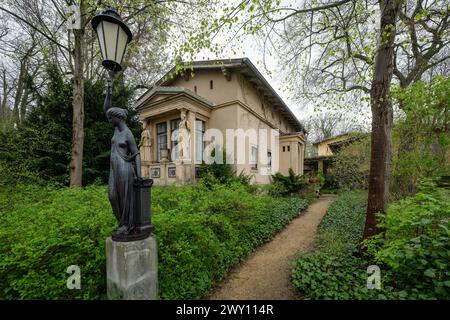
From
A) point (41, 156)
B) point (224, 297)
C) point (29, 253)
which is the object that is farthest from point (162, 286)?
point (41, 156)

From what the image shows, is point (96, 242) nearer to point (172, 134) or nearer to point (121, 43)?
point (121, 43)

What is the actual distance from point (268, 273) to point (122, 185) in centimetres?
320

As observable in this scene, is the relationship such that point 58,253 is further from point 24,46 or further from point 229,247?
point 24,46

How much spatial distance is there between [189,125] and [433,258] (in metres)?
8.67

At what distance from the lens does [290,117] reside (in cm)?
1806

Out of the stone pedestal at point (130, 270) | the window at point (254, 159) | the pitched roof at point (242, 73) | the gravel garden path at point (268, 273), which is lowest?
the gravel garden path at point (268, 273)

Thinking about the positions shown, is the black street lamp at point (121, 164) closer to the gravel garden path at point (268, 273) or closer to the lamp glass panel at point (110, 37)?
the lamp glass panel at point (110, 37)

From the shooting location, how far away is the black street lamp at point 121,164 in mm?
2348

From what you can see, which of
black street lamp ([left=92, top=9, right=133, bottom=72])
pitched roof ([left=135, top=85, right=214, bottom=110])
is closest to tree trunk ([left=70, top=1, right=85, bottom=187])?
pitched roof ([left=135, top=85, right=214, bottom=110])

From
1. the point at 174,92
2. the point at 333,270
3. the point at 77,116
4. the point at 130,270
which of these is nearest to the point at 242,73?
the point at 174,92

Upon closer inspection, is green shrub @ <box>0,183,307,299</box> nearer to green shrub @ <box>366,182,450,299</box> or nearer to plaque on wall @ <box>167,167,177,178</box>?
green shrub @ <box>366,182,450,299</box>

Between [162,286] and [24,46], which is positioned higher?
[24,46]

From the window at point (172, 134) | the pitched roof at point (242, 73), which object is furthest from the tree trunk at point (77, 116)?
the window at point (172, 134)

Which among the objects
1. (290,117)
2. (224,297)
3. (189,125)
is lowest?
(224,297)
